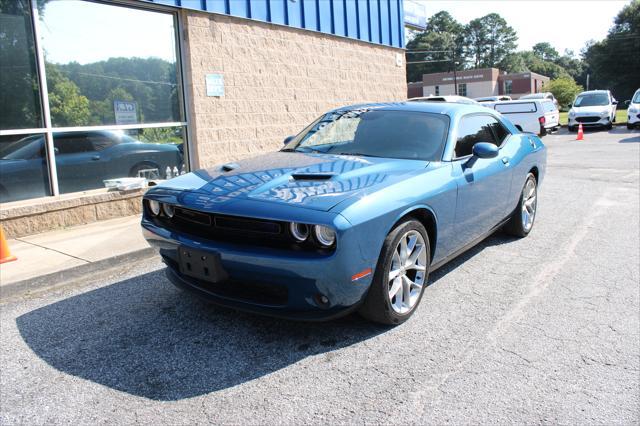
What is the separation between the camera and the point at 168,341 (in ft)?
11.2

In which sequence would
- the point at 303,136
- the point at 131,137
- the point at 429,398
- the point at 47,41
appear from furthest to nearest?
1. the point at 131,137
2. the point at 47,41
3. the point at 303,136
4. the point at 429,398

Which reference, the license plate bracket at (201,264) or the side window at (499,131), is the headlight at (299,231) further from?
the side window at (499,131)

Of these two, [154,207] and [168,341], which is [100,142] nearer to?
[154,207]

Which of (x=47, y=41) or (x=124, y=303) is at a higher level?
(x=47, y=41)

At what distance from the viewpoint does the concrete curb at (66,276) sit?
14.7 ft

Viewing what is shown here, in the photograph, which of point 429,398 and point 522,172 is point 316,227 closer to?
point 429,398

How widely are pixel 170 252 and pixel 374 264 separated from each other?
4.54 ft

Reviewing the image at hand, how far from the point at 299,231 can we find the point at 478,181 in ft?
6.67

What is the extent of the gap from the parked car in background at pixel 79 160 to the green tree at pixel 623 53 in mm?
64390

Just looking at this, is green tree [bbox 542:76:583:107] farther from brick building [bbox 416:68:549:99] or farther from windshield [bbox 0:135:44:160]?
windshield [bbox 0:135:44:160]

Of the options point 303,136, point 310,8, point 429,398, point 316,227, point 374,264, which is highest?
point 310,8

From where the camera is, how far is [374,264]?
10.5 ft

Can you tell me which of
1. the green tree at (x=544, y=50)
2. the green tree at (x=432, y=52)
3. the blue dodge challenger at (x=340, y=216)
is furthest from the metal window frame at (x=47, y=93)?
the green tree at (x=544, y=50)

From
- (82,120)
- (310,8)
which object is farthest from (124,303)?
(310,8)
